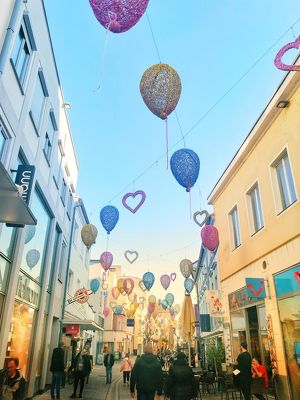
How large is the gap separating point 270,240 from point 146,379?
609 centimetres

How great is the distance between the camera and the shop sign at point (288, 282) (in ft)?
29.8

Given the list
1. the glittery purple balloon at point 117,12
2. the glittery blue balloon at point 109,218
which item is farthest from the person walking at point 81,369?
the glittery purple balloon at point 117,12

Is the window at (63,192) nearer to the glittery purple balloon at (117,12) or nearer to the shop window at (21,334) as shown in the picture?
the shop window at (21,334)

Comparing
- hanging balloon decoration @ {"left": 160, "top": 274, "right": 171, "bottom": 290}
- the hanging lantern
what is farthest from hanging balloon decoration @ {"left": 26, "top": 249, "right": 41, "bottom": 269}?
hanging balloon decoration @ {"left": 160, "top": 274, "right": 171, "bottom": 290}

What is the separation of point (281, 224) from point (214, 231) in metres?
4.24

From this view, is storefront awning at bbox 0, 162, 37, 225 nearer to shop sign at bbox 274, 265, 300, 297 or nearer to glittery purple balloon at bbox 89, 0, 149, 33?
glittery purple balloon at bbox 89, 0, 149, 33

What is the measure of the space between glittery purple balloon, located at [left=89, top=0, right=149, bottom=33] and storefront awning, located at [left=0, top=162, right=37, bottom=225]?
10.1 feet

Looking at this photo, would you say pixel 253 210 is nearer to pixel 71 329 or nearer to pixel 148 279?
pixel 148 279

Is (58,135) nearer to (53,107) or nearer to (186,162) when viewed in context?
(53,107)

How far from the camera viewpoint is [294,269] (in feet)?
30.5

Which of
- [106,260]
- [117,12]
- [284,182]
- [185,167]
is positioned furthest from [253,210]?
[117,12]

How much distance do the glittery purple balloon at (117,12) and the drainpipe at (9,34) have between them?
3506 millimetres

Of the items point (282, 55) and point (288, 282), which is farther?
point (288, 282)

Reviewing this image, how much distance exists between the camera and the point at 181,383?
6.93 meters
